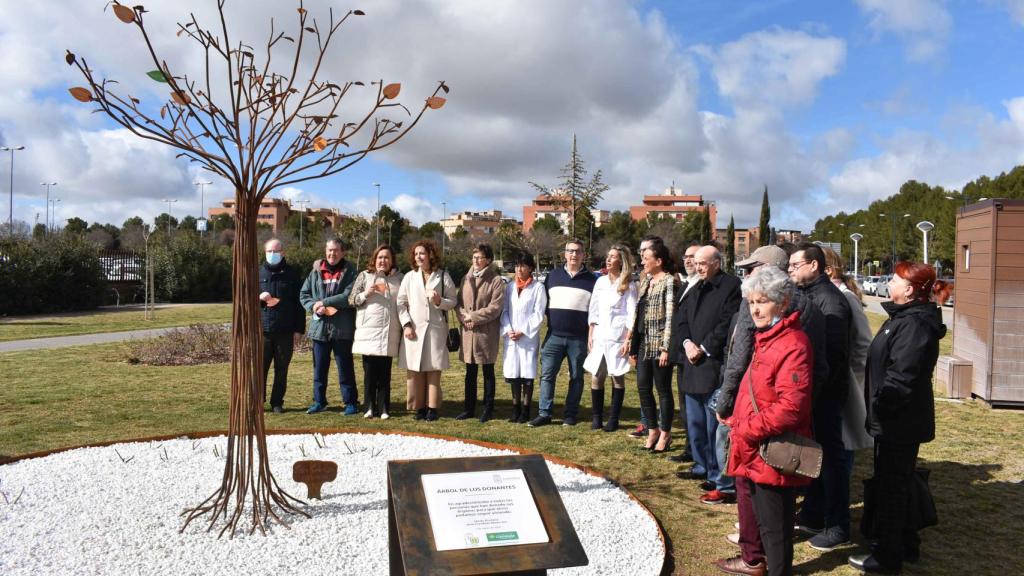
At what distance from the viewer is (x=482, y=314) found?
7.59 metres

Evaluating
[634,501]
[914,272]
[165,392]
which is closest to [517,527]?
[634,501]

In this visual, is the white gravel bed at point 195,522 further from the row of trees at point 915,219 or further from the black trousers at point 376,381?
the row of trees at point 915,219

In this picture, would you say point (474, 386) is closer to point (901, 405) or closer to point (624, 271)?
point (624, 271)

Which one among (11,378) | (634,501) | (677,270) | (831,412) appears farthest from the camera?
(11,378)

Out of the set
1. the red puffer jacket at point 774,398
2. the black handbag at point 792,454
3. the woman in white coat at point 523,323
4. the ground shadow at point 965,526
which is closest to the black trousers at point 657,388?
the woman in white coat at point 523,323

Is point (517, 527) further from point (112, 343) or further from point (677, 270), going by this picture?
point (112, 343)

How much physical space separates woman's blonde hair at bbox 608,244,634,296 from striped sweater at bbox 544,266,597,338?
490 millimetres

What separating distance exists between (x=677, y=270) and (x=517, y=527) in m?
4.44

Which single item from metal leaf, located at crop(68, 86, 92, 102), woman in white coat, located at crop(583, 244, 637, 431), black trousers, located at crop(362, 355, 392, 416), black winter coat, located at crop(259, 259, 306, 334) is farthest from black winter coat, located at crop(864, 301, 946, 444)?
black winter coat, located at crop(259, 259, 306, 334)

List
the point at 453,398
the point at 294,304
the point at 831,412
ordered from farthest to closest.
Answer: the point at 453,398 < the point at 294,304 < the point at 831,412

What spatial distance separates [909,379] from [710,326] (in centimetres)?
168

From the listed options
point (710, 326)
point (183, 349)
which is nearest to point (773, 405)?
point (710, 326)

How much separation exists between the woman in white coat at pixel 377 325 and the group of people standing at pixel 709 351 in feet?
0.05

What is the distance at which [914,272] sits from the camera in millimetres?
4191
